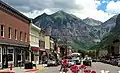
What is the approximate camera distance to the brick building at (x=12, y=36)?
156ft

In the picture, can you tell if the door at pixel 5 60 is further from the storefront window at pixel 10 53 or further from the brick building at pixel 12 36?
the storefront window at pixel 10 53

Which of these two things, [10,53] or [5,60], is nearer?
[5,60]

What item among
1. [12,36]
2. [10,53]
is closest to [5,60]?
[10,53]

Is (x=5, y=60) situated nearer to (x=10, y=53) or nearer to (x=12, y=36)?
(x=10, y=53)

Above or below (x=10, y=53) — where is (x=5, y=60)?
below

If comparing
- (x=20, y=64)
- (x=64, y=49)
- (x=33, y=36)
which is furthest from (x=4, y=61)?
(x=64, y=49)

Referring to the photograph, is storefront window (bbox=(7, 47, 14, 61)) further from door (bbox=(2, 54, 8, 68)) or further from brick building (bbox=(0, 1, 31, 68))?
door (bbox=(2, 54, 8, 68))

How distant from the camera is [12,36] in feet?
176

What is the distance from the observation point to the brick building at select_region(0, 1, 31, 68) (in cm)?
4769

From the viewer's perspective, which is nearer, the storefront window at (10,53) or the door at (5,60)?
the door at (5,60)

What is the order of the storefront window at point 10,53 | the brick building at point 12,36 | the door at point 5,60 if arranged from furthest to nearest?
1. the storefront window at point 10,53
2. the brick building at point 12,36
3. the door at point 5,60

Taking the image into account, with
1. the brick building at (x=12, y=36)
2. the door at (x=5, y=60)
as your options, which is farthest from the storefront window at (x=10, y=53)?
the door at (x=5, y=60)

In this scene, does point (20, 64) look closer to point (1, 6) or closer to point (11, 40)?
point (11, 40)

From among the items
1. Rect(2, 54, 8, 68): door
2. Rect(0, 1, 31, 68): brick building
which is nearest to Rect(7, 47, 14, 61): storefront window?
Rect(0, 1, 31, 68): brick building
